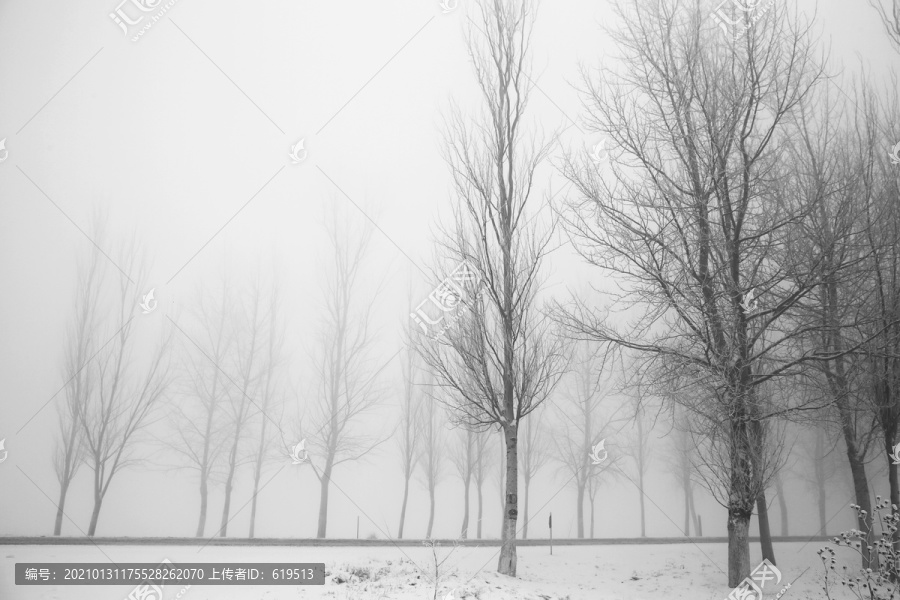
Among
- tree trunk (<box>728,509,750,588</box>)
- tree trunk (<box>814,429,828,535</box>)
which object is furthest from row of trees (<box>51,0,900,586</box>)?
tree trunk (<box>814,429,828,535</box>)

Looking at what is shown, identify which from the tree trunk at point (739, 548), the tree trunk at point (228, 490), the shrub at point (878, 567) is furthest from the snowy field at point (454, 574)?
the tree trunk at point (228, 490)

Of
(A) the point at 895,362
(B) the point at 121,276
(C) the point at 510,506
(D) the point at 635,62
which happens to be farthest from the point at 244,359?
(A) the point at 895,362

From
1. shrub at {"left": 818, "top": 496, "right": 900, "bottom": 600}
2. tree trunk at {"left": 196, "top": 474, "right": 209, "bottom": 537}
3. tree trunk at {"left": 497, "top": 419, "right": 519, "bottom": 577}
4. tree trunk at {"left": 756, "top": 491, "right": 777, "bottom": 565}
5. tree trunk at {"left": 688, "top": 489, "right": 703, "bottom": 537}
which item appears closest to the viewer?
shrub at {"left": 818, "top": 496, "right": 900, "bottom": 600}

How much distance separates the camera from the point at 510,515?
32.0 feet

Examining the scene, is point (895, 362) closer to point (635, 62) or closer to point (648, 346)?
point (648, 346)

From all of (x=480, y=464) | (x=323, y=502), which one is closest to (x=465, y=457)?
(x=480, y=464)

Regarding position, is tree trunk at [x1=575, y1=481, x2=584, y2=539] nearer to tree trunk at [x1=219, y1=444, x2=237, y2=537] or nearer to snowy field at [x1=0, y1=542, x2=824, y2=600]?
snowy field at [x1=0, y1=542, x2=824, y2=600]

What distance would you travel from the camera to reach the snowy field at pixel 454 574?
309 inches

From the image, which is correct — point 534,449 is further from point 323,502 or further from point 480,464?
point 323,502

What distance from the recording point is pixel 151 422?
15.4 m

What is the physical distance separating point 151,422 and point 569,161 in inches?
564

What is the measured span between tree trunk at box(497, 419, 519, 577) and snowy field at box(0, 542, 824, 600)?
0.28 meters

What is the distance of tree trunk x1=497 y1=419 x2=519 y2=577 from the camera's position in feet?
30.9

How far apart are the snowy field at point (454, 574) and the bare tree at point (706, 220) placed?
1.66m
